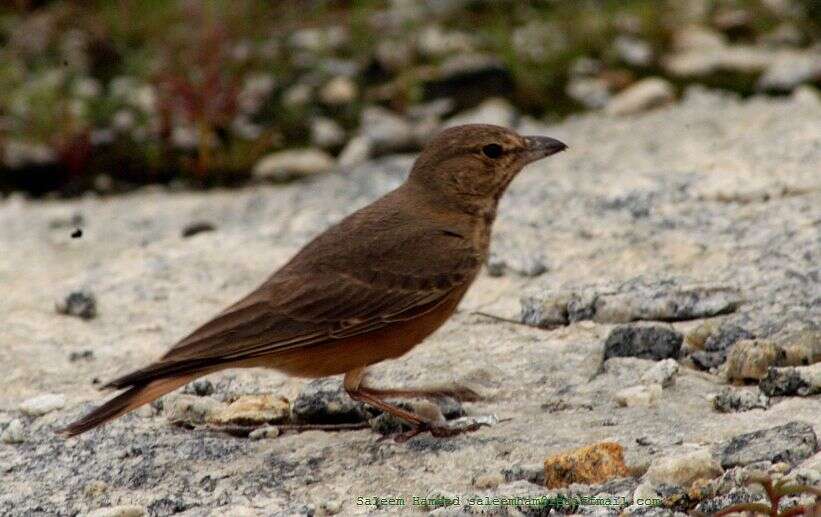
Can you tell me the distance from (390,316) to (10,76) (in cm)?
482

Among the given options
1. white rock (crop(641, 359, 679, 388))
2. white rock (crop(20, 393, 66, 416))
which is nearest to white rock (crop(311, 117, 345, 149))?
white rock (crop(20, 393, 66, 416))

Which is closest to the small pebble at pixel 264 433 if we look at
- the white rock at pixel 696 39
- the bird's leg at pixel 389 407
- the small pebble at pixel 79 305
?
the bird's leg at pixel 389 407

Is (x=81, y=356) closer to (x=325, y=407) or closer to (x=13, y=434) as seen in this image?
(x=13, y=434)

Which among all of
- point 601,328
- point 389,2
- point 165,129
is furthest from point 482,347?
point 389,2

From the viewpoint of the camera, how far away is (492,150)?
5.64m

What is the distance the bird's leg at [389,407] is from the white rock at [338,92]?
482cm

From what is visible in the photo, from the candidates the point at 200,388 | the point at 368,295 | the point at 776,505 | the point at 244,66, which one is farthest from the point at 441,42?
the point at 776,505

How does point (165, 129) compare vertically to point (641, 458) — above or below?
below

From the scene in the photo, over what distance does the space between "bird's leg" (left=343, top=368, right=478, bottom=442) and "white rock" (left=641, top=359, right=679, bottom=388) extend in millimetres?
612

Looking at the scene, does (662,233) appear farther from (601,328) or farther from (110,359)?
(110,359)

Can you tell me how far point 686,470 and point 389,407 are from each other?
1.19 meters

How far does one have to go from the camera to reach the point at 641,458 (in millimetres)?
4297

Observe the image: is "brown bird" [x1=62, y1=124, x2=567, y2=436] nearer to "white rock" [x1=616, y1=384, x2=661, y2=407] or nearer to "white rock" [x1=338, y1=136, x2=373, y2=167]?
"white rock" [x1=616, y1=384, x2=661, y2=407]

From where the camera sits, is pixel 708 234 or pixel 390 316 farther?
pixel 708 234
